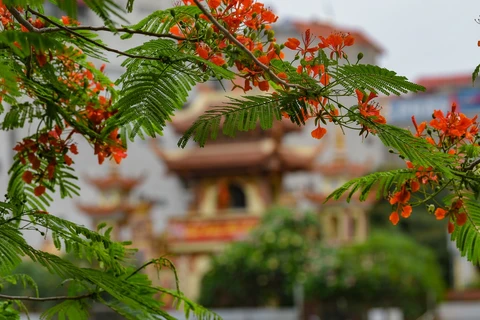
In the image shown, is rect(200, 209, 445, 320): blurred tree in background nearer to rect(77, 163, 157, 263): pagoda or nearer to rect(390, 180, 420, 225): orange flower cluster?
rect(77, 163, 157, 263): pagoda

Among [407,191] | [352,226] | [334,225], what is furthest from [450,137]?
[352,226]

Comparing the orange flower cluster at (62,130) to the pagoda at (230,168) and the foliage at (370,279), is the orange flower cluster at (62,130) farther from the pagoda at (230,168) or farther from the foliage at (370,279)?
the pagoda at (230,168)

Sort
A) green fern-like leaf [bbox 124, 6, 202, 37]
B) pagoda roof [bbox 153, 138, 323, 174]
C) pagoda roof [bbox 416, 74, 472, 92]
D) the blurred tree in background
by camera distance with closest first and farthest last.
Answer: green fern-like leaf [bbox 124, 6, 202, 37]
the blurred tree in background
pagoda roof [bbox 153, 138, 323, 174]
pagoda roof [bbox 416, 74, 472, 92]

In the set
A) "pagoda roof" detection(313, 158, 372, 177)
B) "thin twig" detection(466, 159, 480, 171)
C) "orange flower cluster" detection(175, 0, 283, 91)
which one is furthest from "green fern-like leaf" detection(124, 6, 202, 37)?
"pagoda roof" detection(313, 158, 372, 177)

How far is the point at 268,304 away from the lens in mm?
18344

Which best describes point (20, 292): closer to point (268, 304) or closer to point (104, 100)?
point (268, 304)

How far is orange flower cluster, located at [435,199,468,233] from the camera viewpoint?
1964mm

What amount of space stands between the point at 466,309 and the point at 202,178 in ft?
22.7

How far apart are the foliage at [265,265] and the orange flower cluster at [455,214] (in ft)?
51.0

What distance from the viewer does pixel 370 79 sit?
1837 mm

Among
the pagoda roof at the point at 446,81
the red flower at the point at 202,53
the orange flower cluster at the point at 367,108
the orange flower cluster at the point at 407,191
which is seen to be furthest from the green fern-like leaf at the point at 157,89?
the pagoda roof at the point at 446,81

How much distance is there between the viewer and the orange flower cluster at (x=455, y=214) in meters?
1.96

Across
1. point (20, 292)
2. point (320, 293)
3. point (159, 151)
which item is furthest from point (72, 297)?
point (159, 151)

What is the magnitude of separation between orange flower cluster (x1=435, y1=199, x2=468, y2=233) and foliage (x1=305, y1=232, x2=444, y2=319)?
15015mm
